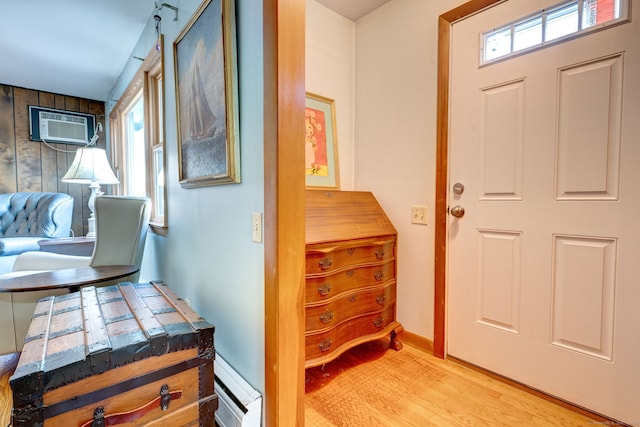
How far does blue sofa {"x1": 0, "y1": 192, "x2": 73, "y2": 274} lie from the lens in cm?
313

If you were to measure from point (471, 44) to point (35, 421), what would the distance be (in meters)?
2.29

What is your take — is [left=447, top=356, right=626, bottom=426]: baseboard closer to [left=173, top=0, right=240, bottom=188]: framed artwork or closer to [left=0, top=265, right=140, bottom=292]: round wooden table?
[left=173, top=0, right=240, bottom=188]: framed artwork

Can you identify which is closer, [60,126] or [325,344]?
[325,344]

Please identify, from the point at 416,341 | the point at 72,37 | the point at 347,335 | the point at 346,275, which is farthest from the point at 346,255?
the point at 72,37

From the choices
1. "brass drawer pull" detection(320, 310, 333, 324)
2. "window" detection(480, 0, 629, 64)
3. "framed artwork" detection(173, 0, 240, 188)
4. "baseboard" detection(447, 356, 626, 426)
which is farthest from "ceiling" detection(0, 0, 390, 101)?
"baseboard" detection(447, 356, 626, 426)

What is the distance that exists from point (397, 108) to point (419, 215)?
2.39 feet

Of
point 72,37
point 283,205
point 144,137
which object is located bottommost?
point 283,205

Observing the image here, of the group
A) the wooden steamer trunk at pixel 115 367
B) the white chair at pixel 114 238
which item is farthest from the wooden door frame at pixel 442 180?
the white chair at pixel 114 238

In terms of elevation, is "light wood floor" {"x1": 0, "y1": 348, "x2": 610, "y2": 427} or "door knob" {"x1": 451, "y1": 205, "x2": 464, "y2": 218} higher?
"door knob" {"x1": 451, "y1": 205, "x2": 464, "y2": 218}

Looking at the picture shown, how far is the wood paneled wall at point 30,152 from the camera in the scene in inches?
138

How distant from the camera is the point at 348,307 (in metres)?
1.63

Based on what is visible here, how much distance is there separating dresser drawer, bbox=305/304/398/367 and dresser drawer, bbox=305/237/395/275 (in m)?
0.32

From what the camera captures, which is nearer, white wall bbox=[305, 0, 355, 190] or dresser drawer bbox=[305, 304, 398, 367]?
dresser drawer bbox=[305, 304, 398, 367]

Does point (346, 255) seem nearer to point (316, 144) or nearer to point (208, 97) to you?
point (316, 144)
